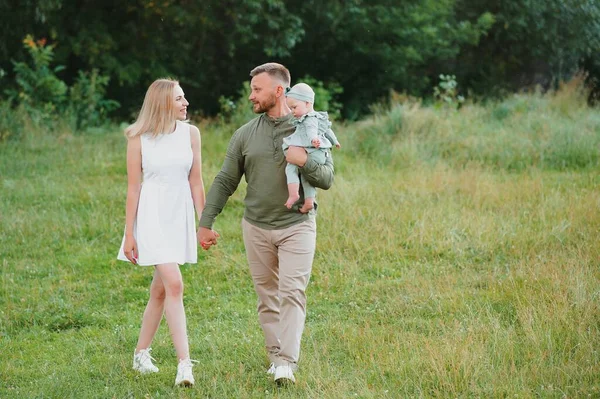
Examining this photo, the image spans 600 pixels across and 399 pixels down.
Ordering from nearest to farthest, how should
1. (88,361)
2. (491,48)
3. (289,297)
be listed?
1. (289,297)
2. (88,361)
3. (491,48)

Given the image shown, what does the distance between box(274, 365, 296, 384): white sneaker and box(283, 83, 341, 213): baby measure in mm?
983

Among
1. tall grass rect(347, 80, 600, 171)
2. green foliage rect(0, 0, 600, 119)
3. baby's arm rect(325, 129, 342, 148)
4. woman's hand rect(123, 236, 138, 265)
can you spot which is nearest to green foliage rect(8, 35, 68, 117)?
green foliage rect(0, 0, 600, 119)

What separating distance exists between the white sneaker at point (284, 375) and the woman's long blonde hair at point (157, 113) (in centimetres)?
163

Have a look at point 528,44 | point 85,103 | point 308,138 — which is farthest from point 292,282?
point 528,44

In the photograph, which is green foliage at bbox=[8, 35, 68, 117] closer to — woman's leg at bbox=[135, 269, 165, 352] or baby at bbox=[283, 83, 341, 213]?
woman's leg at bbox=[135, 269, 165, 352]

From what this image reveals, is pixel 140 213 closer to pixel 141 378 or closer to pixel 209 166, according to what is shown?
pixel 141 378

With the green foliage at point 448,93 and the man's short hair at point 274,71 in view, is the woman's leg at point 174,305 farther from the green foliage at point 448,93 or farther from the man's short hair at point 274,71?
the green foliage at point 448,93

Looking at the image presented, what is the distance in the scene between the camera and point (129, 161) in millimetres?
5398

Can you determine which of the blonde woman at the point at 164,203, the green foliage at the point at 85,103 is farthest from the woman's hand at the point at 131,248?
the green foliage at the point at 85,103

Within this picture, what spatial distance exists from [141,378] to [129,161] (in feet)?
4.59

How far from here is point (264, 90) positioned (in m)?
5.17

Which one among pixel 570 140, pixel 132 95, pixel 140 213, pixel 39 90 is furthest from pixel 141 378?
pixel 132 95

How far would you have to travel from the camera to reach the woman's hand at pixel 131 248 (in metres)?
5.37

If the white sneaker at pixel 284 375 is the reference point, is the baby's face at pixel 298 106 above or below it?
above
